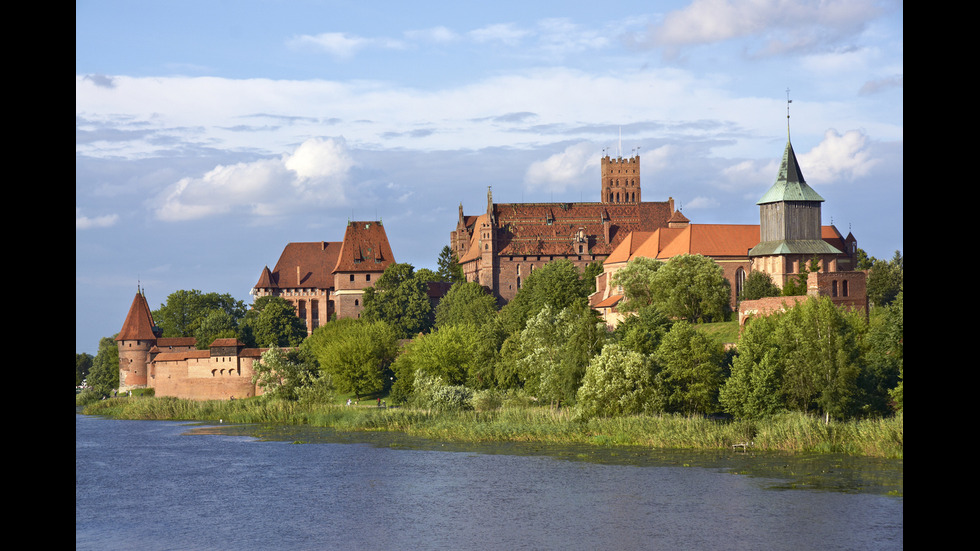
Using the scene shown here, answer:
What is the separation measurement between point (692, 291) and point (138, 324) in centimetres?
4957

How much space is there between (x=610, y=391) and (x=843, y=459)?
33.2 ft

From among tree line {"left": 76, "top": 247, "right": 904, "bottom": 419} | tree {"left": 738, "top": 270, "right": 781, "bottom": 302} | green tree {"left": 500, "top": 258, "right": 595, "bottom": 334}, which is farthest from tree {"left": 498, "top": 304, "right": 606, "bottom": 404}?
tree {"left": 738, "top": 270, "right": 781, "bottom": 302}

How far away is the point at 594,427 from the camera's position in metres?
39.7

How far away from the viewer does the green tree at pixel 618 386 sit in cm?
3966

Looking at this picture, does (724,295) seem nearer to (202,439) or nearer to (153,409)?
(202,439)

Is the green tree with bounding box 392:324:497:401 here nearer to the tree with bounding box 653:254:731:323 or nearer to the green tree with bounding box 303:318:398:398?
the green tree with bounding box 303:318:398:398

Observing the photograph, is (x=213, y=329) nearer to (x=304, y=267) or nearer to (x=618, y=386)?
(x=304, y=267)

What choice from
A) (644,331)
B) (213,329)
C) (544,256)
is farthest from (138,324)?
(644,331)

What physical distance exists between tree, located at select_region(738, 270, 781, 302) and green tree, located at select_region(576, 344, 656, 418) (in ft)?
71.0

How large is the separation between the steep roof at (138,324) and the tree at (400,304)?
727 inches

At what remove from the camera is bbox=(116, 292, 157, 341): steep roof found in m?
84.9

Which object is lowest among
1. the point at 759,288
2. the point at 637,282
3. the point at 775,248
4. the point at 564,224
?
the point at 759,288

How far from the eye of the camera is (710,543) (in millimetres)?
22422

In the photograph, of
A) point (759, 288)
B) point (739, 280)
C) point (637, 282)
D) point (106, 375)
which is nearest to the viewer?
point (759, 288)
